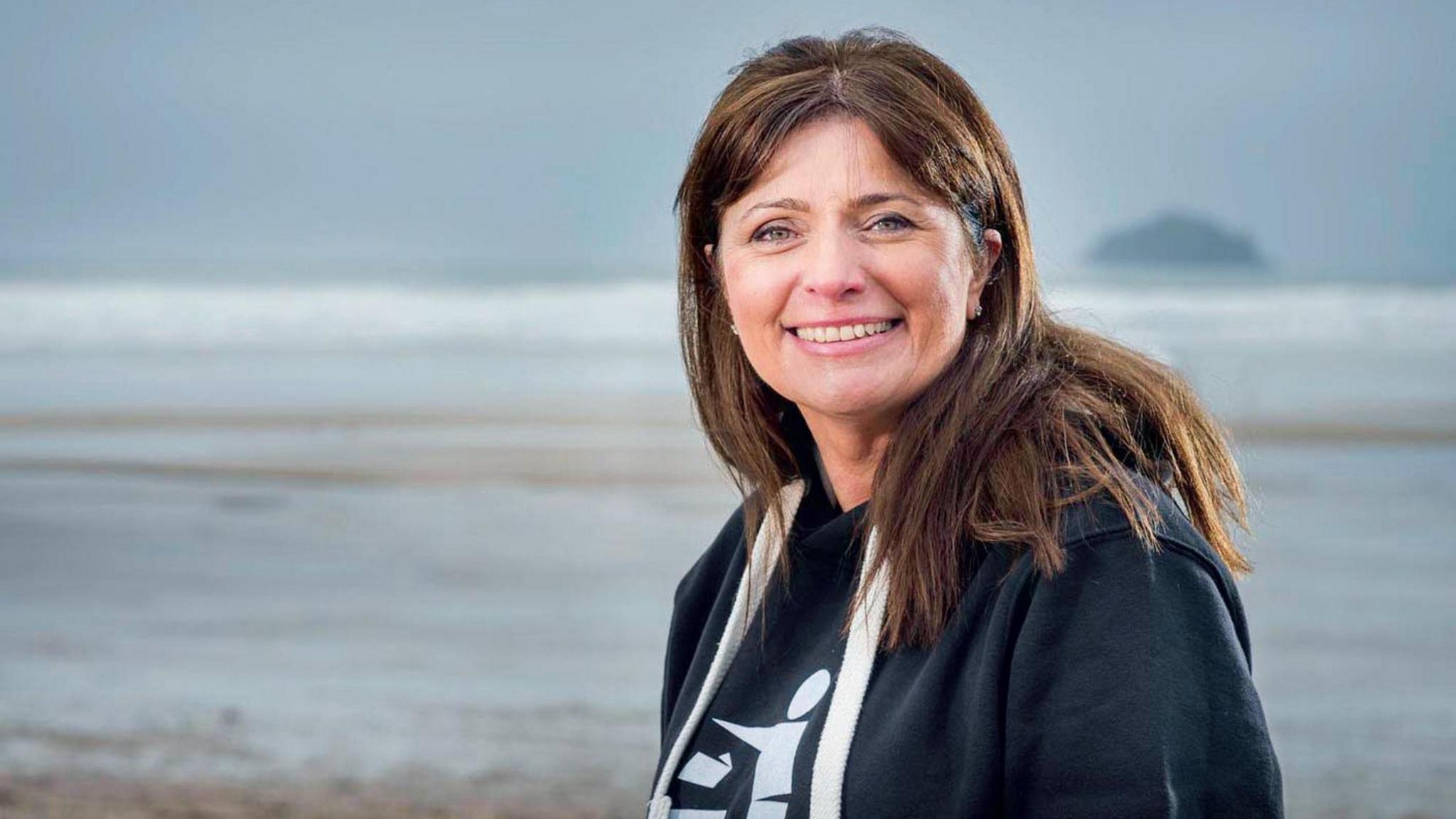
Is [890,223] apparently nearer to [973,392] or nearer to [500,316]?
[973,392]

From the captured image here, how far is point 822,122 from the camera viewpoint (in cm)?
193

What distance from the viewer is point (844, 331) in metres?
1.98

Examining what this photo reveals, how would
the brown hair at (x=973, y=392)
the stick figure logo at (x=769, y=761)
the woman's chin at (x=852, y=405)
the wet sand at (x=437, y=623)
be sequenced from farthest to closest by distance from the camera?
the wet sand at (x=437, y=623) → the woman's chin at (x=852, y=405) → the stick figure logo at (x=769, y=761) → the brown hair at (x=973, y=392)

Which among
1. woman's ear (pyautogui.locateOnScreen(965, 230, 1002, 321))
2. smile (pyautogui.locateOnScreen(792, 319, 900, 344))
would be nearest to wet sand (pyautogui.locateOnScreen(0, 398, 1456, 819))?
woman's ear (pyautogui.locateOnScreen(965, 230, 1002, 321))

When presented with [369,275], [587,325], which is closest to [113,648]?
[587,325]

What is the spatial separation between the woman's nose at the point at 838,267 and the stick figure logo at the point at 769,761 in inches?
18.4

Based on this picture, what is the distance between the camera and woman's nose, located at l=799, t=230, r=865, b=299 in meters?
1.95

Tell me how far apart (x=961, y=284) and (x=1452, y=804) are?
3410mm

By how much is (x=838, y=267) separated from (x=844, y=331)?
0.09 metres

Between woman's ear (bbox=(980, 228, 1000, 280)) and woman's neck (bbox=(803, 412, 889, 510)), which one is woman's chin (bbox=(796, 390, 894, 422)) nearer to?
woman's neck (bbox=(803, 412, 889, 510))

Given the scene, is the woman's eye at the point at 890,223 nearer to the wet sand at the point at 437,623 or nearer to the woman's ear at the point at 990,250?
the woman's ear at the point at 990,250

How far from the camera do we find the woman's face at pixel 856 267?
6.31 feet

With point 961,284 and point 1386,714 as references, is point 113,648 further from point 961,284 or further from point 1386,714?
point 961,284

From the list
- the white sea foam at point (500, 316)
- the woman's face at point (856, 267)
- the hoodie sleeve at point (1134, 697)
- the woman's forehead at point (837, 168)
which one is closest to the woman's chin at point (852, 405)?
the woman's face at point (856, 267)
